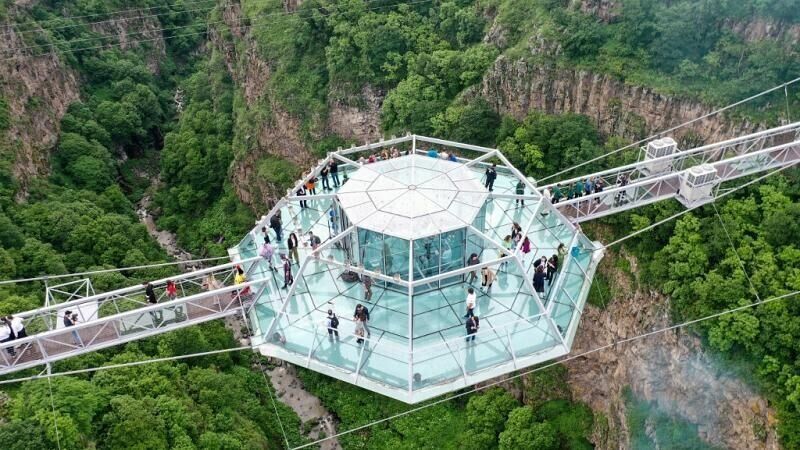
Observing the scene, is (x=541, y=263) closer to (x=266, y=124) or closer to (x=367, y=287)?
(x=367, y=287)

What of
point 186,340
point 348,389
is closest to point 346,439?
point 348,389

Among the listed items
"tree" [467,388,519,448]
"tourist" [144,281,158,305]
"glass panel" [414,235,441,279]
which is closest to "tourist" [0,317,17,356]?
"tourist" [144,281,158,305]

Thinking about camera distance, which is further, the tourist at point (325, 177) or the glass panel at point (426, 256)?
the tourist at point (325, 177)

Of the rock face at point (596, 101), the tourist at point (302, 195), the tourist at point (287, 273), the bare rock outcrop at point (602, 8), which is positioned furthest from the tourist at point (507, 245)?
the bare rock outcrop at point (602, 8)

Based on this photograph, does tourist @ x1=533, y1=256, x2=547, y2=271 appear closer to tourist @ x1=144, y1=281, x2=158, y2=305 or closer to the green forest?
the green forest

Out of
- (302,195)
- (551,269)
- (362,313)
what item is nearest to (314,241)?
(302,195)

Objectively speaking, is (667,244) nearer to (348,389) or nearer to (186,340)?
(348,389)

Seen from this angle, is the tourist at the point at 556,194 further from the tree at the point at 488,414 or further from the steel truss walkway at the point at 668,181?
the tree at the point at 488,414
